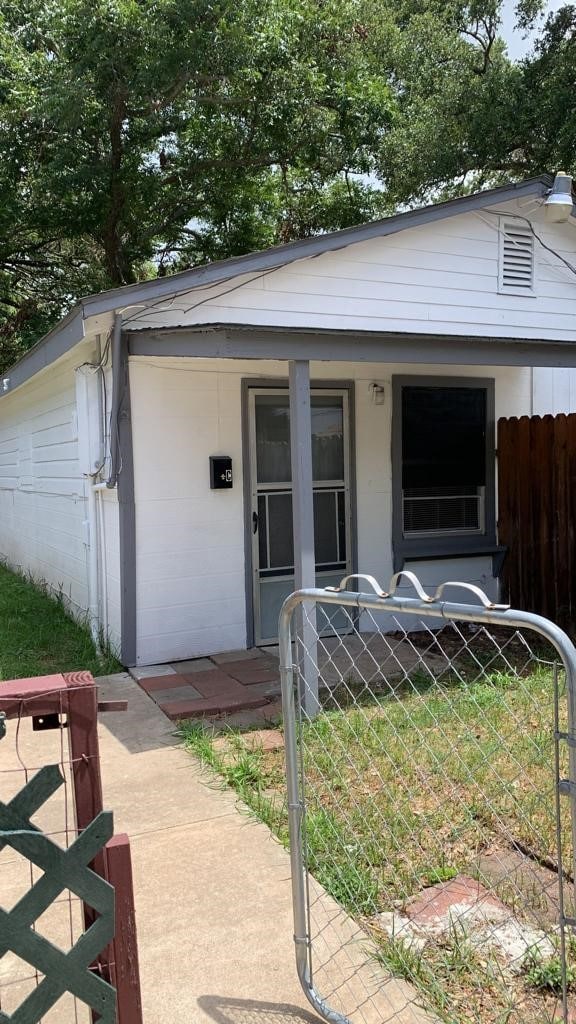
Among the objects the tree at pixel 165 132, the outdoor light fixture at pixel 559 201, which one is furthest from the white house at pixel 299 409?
the tree at pixel 165 132

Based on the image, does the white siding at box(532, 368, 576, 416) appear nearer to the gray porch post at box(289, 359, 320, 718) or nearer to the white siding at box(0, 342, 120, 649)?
the gray porch post at box(289, 359, 320, 718)

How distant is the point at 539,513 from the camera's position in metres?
7.30

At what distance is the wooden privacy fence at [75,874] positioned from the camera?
1.41 metres

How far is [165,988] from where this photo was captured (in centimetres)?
249

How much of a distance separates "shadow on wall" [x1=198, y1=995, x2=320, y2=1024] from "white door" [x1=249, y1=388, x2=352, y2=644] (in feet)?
13.8

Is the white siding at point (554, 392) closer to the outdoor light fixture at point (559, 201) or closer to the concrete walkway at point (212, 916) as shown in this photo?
the outdoor light fixture at point (559, 201)

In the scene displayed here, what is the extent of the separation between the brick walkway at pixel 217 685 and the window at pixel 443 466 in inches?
79.0

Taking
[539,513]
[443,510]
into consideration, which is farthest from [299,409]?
[539,513]

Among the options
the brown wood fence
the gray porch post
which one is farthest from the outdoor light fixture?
the gray porch post

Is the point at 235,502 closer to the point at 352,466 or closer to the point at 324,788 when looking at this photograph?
the point at 352,466

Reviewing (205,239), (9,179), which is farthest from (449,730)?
(205,239)

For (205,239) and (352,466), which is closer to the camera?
(352,466)

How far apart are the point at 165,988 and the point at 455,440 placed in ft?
19.1

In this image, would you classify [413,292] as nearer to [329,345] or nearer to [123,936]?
[329,345]
